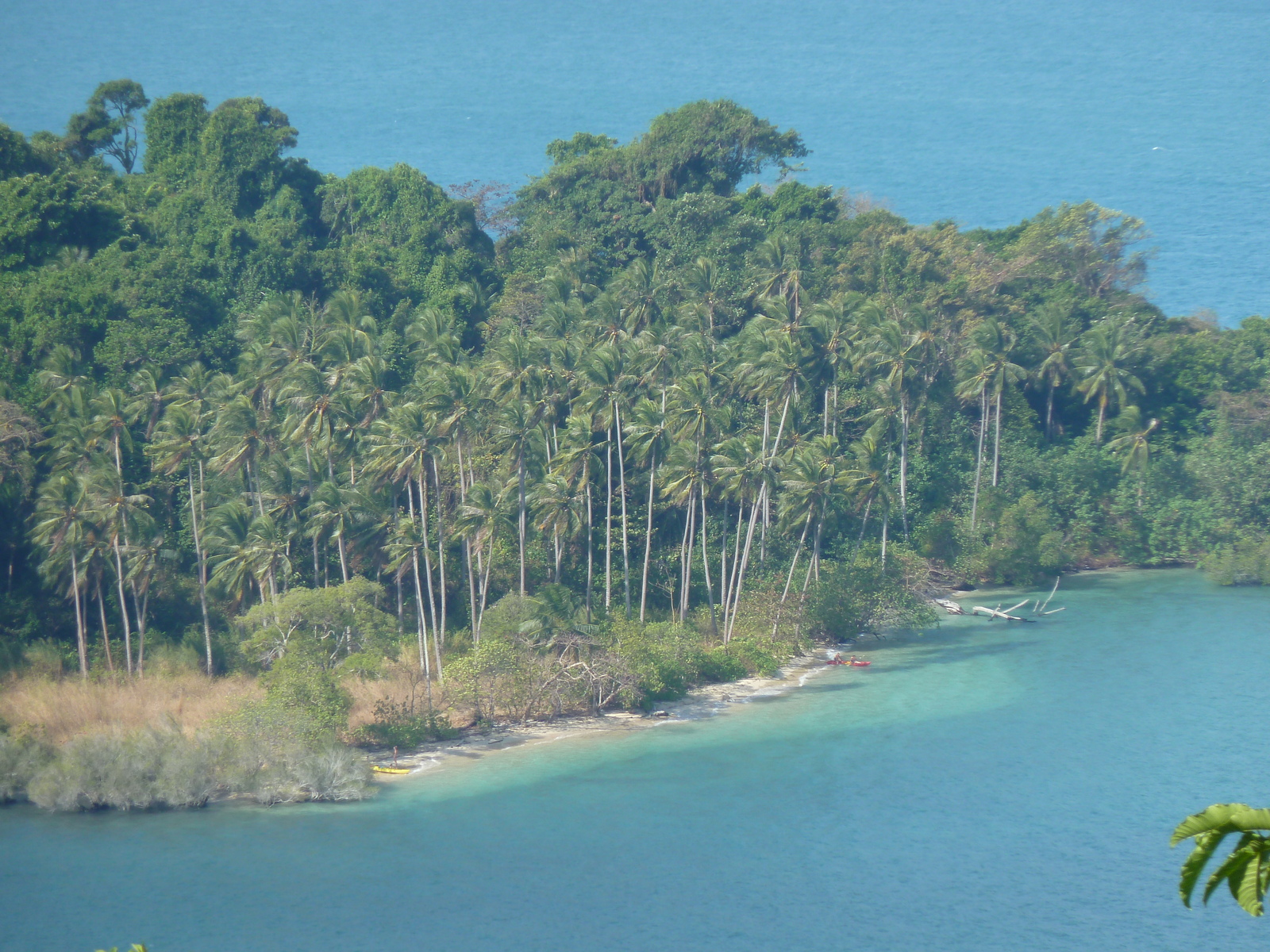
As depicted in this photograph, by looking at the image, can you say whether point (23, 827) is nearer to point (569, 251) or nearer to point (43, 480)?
point (43, 480)

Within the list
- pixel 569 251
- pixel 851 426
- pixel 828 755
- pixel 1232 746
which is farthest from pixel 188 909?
pixel 569 251

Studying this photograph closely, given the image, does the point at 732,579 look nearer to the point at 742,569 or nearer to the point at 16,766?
the point at 742,569

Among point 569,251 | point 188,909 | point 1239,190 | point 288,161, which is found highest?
point 1239,190

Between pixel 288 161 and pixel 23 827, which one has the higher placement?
pixel 288 161

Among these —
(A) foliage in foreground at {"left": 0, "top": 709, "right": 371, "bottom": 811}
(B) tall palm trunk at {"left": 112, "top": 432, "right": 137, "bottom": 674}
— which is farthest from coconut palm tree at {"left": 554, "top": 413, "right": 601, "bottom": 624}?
(B) tall palm trunk at {"left": 112, "top": 432, "right": 137, "bottom": 674}

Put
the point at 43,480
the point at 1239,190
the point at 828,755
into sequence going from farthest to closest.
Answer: the point at 1239,190
the point at 43,480
the point at 828,755

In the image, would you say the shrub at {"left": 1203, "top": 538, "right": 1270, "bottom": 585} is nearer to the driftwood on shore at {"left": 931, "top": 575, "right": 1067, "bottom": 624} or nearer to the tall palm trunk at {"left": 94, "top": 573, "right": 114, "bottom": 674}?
the driftwood on shore at {"left": 931, "top": 575, "right": 1067, "bottom": 624}

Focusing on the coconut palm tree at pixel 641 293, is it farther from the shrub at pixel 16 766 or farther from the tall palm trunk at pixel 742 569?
the shrub at pixel 16 766
